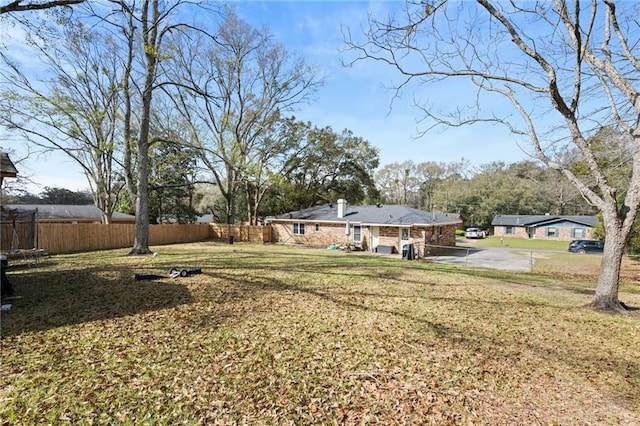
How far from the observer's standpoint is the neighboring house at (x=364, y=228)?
68.9 ft

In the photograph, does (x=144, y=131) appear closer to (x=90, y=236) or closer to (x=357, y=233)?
(x=90, y=236)

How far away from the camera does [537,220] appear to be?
3875 cm

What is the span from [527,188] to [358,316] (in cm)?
5158

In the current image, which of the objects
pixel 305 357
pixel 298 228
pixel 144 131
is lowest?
pixel 305 357

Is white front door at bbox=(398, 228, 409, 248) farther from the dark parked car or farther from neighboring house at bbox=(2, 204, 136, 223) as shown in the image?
neighboring house at bbox=(2, 204, 136, 223)

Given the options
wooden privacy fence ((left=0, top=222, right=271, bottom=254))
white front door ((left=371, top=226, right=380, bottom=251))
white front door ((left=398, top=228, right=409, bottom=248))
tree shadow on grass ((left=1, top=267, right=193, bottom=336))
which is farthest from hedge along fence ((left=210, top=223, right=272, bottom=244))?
tree shadow on grass ((left=1, top=267, right=193, bottom=336))

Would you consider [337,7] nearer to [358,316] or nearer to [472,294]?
[358,316]

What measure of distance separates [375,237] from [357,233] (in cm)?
148

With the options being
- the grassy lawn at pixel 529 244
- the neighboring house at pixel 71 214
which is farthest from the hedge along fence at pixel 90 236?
the grassy lawn at pixel 529 244

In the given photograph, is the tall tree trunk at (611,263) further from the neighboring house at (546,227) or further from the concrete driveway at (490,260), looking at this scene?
the neighboring house at (546,227)

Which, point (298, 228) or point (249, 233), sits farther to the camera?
point (249, 233)

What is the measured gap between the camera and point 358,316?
20.3 ft

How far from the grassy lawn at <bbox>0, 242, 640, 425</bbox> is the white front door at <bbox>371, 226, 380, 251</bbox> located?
45.8 feet

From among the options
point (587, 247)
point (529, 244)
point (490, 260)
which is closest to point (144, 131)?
point (490, 260)
